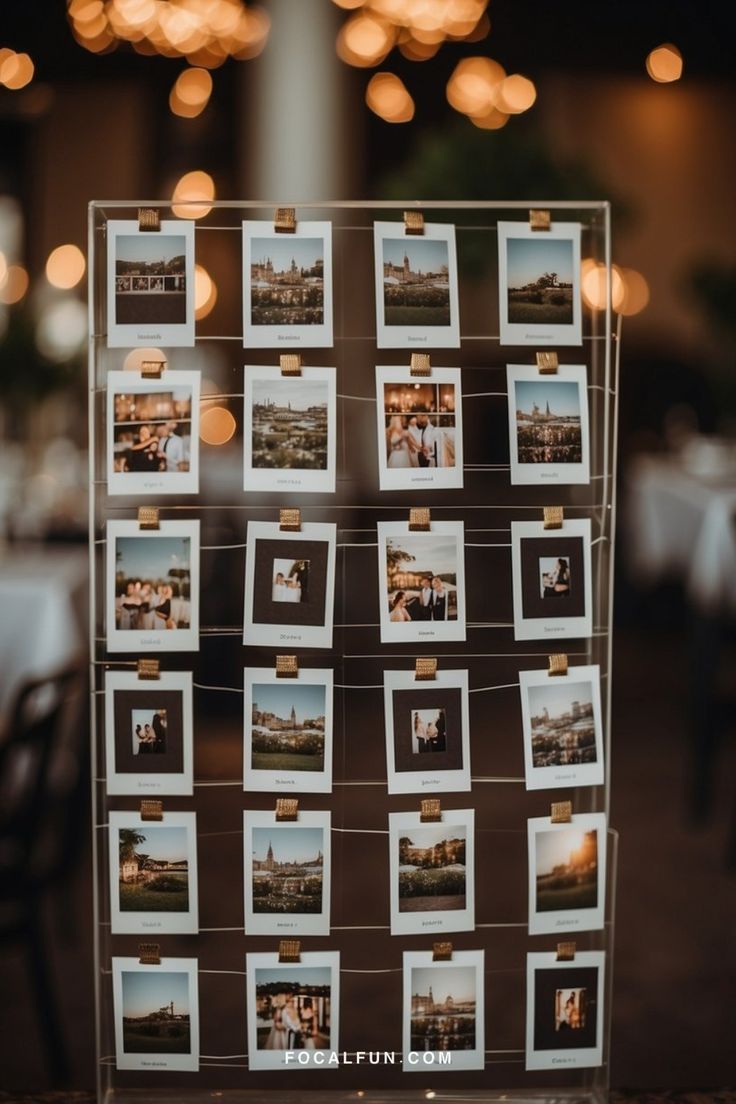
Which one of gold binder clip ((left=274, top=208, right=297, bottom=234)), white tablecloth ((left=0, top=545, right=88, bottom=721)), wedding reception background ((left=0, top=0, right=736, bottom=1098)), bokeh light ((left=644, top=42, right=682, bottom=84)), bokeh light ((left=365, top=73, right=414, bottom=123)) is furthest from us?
bokeh light ((left=365, top=73, right=414, bottom=123))

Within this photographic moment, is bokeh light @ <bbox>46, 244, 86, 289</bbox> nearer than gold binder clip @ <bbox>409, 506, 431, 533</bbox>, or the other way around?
gold binder clip @ <bbox>409, 506, 431, 533</bbox>

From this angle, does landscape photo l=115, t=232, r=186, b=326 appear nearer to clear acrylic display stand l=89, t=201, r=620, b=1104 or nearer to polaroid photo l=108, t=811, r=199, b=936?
clear acrylic display stand l=89, t=201, r=620, b=1104

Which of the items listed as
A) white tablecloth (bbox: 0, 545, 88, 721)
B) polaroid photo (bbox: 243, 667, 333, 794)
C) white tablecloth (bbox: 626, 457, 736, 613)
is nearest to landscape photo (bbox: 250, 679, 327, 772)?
polaroid photo (bbox: 243, 667, 333, 794)

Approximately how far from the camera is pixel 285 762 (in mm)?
1289

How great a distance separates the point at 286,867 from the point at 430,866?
16 centimetres

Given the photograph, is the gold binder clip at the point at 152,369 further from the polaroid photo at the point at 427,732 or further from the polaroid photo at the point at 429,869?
the polaroid photo at the point at 429,869

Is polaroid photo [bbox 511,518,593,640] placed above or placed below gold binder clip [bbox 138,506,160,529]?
below

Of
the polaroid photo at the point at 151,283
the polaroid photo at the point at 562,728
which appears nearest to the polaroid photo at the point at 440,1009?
the polaroid photo at the point at 562,728

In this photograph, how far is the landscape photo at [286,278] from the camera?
126 centimetres

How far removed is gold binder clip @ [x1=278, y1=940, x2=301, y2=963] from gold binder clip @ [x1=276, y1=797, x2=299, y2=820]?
0.14 metres

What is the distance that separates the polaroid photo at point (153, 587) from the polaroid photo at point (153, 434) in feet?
0.15

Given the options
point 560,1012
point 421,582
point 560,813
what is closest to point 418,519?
point 421,582

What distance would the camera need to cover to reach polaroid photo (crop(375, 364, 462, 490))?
49.8 inches

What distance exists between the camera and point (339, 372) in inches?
50.3
